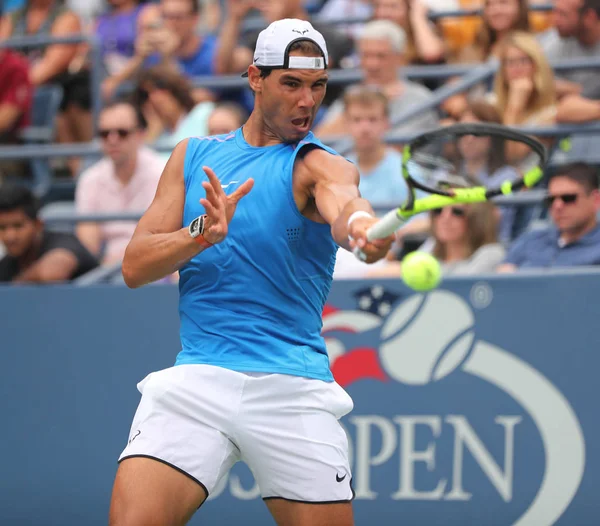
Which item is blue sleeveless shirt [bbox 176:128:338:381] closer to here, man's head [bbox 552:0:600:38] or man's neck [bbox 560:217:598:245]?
man's neck [bbox 560:217:598:245]

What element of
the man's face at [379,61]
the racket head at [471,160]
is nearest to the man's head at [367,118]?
the man's face at [379,61]

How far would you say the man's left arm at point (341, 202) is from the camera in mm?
3234

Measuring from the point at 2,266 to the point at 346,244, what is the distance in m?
4.21

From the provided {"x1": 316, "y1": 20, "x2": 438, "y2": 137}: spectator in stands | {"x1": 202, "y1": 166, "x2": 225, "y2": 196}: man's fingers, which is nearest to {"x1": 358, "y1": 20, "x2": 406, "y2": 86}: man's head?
{"x1": 316, "y1": 20, "x2": 438, "y2": 137}: spectator in stands

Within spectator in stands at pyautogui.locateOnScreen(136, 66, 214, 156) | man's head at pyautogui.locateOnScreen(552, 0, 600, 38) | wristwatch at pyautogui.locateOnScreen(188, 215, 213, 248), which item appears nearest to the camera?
wristwatch at pyautogui.locateOnScreen(188, 215, 213, 248)

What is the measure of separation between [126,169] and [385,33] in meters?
1.94

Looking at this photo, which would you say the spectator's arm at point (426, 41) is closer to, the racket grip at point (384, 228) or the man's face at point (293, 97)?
the man's face at point (293, 97)

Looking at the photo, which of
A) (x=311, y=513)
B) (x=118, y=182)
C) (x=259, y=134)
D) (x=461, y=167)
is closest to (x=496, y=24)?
(x=118, y=182)

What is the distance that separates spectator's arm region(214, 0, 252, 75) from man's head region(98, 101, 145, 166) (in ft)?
4.56

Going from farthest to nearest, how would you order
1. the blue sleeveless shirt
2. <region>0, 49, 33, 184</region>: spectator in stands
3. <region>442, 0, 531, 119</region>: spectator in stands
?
<region>0, 49, 33, 184</region>: spectator in stands
<region>442, 0, 531, 119</region>: spectator in stands
the blue sleeveless shirt

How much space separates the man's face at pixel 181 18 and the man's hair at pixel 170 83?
711 mm

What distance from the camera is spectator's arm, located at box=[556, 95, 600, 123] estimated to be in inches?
265

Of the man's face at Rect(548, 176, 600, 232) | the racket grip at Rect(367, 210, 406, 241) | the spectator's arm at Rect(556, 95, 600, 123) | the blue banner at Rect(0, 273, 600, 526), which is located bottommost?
the blue banner at Rect(0, 273, 600, 526)

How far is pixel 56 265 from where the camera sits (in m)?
6.88
